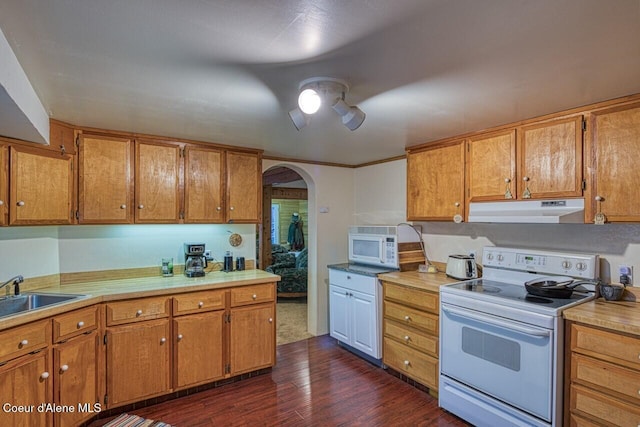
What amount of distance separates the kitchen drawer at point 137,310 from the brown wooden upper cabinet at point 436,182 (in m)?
2.34

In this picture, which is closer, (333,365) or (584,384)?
(584,384)

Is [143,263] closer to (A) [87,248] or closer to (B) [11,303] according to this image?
(A) [87,248]

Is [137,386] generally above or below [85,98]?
below

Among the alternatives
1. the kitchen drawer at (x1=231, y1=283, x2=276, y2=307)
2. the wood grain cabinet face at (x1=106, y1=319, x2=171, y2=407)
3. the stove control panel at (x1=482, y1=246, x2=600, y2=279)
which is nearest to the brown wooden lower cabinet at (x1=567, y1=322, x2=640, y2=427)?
the stove control panel at (x1=482, y1=246, x2=600, y2=279)

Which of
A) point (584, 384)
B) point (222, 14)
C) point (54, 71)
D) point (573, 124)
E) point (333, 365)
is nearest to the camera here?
point (222, 14)

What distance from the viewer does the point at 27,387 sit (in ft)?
6.41

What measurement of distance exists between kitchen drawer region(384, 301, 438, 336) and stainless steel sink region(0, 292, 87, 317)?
245cm

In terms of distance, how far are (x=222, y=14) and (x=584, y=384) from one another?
2.58 metres

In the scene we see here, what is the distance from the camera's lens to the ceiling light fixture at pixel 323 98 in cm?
167

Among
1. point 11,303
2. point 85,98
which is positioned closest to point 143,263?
point 11,303

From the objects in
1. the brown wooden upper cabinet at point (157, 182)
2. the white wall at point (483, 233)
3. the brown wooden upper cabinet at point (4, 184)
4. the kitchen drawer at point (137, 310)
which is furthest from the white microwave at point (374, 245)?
the brown wooden upper cabinet at point (4, 184)

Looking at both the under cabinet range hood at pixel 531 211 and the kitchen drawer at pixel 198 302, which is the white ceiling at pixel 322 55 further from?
the kitchen drawer at pixel 198 302

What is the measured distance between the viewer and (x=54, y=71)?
158cm

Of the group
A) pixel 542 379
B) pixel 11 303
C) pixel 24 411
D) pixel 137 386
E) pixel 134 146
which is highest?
pixel 134 146
